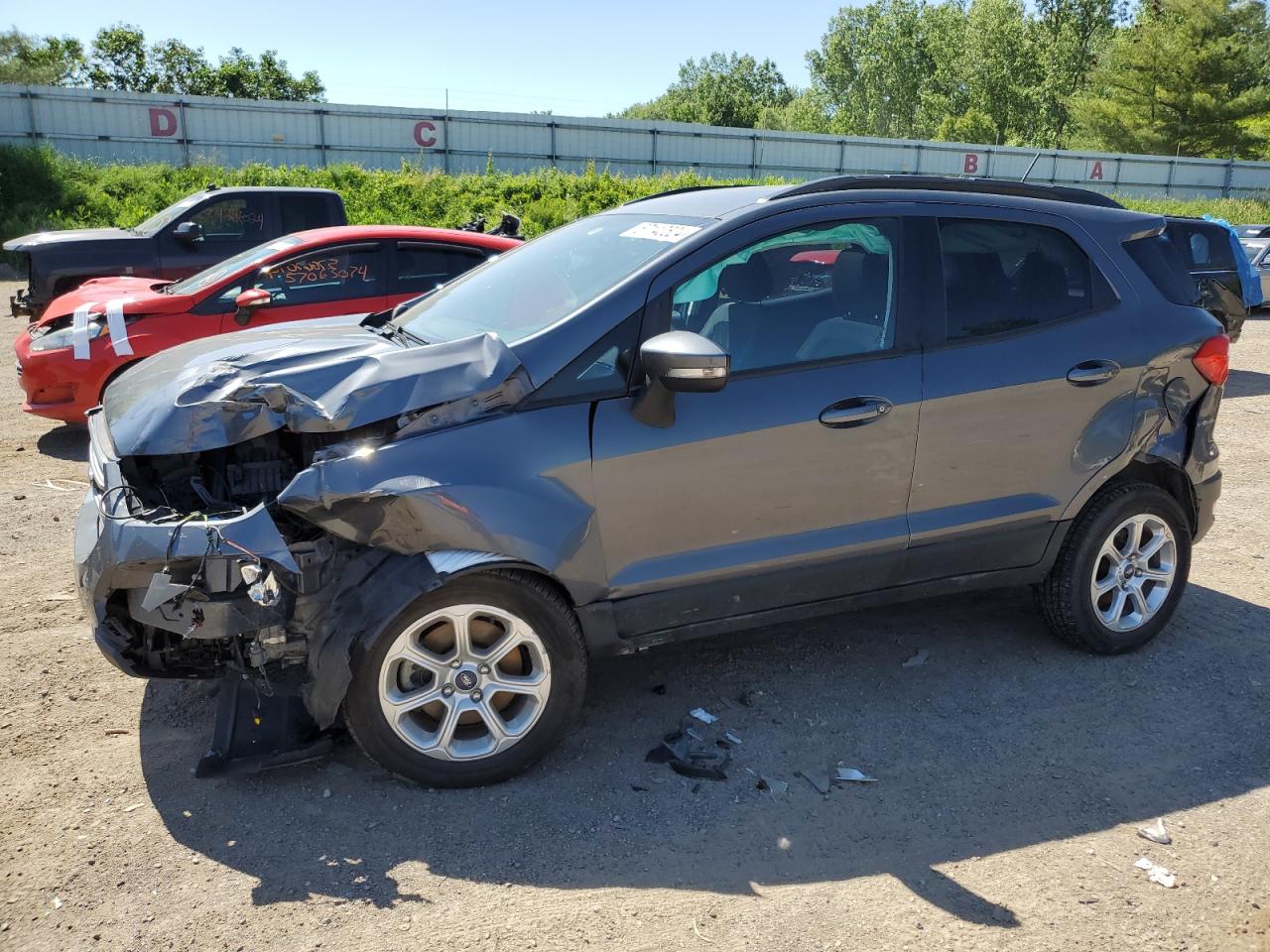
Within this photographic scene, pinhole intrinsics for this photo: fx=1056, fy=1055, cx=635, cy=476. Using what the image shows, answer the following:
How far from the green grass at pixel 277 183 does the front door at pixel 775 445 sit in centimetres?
1855

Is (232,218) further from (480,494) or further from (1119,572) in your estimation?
(1119,572)

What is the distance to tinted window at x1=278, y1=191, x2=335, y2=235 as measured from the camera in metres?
12.2

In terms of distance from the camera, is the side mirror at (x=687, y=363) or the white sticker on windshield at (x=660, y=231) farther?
the white sticker on windshield at (x=660, y=231)

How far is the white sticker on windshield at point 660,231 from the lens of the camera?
398 centimetres

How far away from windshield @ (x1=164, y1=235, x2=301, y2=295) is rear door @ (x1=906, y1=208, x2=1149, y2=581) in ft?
19.1

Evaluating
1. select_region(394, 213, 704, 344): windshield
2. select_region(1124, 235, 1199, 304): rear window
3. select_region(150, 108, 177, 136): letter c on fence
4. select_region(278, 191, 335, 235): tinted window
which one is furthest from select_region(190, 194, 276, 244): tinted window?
select_region(150, 108, 177, 136): letter c on fence

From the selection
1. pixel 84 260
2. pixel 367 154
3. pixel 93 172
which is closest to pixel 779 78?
pixel 367 154

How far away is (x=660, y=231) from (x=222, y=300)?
516cm

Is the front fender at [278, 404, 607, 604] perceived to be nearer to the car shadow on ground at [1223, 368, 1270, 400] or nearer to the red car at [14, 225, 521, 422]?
the red car at [14, 225, 521, 422]

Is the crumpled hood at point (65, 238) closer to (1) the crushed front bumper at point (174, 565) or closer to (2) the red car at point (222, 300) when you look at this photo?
(2) the red car at point (222, 300)

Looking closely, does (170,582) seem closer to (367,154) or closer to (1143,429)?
(1143,429)

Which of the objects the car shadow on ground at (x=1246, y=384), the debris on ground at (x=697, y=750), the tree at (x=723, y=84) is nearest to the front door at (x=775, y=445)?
the debris on ground at (x=697, y=750)

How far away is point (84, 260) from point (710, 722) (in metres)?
10.3

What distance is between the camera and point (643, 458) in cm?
362
